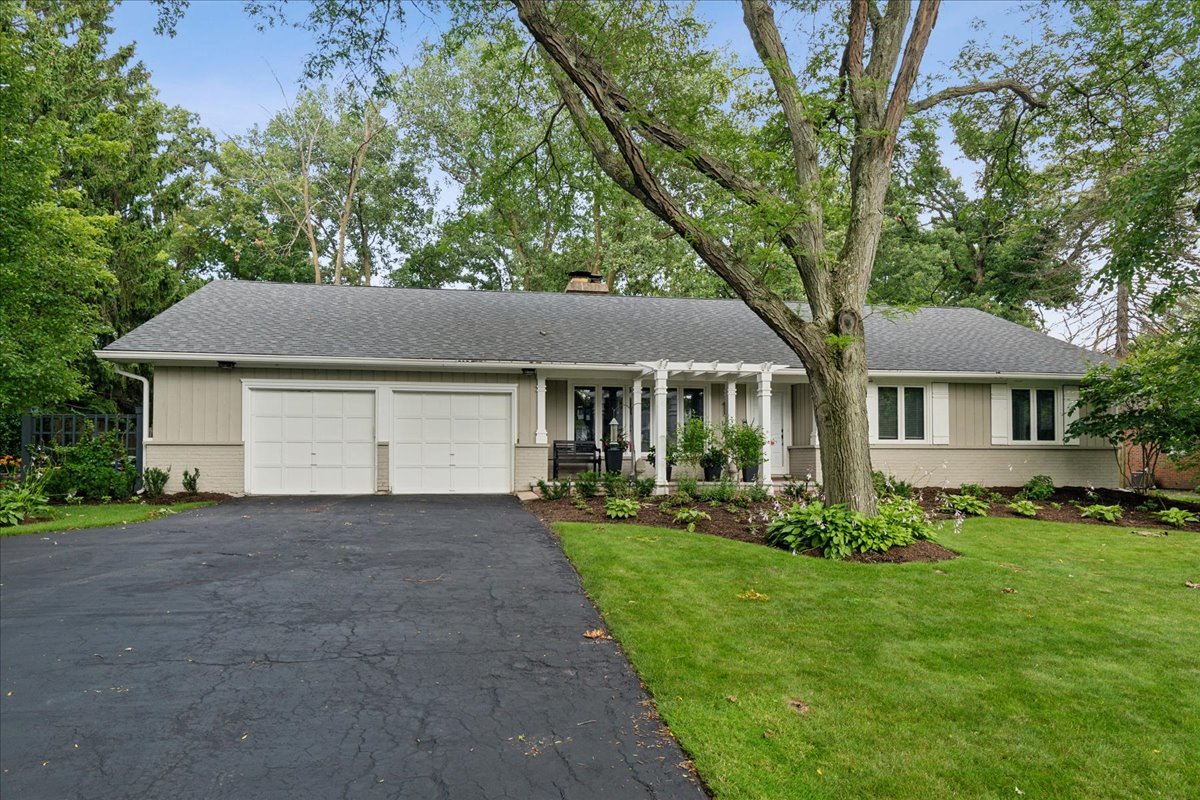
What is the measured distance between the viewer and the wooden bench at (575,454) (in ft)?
46.6

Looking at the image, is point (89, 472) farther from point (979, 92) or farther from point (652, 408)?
point (979, 92)

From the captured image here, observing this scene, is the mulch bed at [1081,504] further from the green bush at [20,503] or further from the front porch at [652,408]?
the green bush at [20,503]

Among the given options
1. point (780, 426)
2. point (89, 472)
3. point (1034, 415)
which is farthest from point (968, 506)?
point (89, 472)

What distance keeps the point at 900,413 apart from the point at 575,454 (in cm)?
740

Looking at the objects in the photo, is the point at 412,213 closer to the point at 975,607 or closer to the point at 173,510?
the point at 173,510

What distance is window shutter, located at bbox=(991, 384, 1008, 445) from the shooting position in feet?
49.0

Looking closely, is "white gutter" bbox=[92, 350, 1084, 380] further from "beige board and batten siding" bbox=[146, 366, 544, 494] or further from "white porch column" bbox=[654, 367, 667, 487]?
"white porch column" bbox=[654, 367, 667, 487]

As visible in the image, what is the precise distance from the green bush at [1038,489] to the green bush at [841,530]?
6499mm

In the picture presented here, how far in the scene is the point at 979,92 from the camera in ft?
32.6

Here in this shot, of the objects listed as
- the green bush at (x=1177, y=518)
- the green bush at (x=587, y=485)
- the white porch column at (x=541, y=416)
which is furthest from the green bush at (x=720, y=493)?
the green bush at (x=1177, y=518)

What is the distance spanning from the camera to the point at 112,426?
554 inches

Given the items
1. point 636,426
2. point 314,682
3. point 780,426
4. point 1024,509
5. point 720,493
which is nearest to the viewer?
point 314,682

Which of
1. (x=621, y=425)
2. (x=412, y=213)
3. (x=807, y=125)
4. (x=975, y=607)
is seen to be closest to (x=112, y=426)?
(x=621, y=425)

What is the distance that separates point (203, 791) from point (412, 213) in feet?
96.2
